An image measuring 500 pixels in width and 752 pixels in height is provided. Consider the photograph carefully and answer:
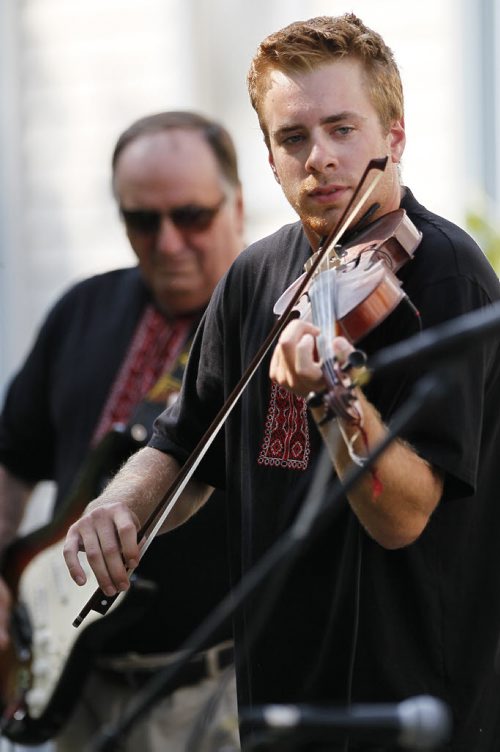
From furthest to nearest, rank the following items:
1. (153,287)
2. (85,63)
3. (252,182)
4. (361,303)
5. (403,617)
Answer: (85,63), (252,182), (153,287), (403,617), (361,303)

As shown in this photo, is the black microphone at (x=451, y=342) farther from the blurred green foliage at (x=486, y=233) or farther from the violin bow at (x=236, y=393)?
the blurred green foliage at (x=486, y=233)

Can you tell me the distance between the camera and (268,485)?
246 centimetres

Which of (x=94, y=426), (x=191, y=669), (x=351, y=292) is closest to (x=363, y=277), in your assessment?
(x=351, y=292)

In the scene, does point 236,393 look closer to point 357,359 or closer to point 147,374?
point 357,359

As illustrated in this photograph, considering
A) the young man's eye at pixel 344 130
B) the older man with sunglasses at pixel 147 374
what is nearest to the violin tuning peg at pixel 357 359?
the young man's eye at pixel 344 130

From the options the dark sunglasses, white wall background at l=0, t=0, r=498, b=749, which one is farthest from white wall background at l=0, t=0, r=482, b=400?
the dark sunglasses

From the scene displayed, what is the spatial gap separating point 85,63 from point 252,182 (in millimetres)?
939

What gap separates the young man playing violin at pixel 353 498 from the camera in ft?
Result: 7.30

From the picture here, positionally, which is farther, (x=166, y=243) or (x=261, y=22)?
(x=261, y=22)

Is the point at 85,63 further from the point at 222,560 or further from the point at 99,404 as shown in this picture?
the point at 222,560

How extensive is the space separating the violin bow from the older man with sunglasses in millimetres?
1007

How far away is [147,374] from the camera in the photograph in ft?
12.6

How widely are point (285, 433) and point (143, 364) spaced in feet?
4.80

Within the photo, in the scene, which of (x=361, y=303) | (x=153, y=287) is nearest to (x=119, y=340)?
(x=153, y=287)
